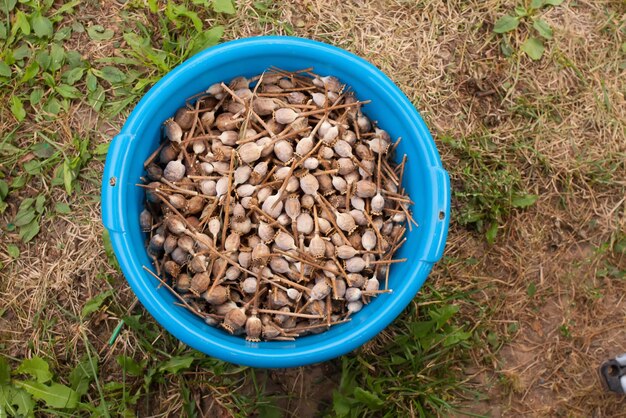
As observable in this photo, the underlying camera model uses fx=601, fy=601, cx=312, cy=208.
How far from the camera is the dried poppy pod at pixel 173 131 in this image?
1412mm

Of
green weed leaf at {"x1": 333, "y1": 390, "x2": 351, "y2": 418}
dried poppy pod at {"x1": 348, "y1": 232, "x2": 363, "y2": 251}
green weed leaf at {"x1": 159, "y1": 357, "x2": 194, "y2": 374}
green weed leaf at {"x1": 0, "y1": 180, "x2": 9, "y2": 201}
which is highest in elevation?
dried poppy pod at {"x1": 348, "y1": 232, "x2": 363, "y2": 251}

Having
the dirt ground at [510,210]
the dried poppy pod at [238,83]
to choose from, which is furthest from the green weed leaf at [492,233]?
the dried poppy pod at [238,83]

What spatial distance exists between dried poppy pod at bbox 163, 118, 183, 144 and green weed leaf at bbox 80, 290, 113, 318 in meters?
0.46

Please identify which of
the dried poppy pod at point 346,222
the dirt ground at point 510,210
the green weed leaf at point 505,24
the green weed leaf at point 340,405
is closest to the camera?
the dried poppy pod at point 346,222

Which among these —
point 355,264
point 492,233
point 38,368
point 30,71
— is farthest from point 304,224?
point 30,71

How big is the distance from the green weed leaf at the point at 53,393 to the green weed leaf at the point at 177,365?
0.24 m

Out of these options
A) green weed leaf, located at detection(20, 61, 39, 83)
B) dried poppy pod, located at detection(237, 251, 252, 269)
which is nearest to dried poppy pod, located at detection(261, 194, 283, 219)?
dried poppy pod, located at detection(237, 251, 252, 269)

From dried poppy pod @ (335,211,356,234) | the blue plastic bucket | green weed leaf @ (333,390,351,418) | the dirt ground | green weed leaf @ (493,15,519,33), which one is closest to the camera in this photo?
the blue plastic bucket

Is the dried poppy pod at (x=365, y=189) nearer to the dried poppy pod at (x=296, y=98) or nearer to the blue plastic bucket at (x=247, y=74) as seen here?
the blue plastic bucket at (x=247, y=74)

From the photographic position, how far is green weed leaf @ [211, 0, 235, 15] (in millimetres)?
1646

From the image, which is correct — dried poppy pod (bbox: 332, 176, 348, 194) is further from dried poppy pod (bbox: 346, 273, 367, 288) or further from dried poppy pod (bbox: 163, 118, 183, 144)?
dried poppy pod (bbox: 163, 118, 183, 144)

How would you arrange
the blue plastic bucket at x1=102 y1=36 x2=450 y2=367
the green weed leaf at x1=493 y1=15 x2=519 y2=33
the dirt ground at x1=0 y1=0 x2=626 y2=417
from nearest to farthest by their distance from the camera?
the blue plastic bucket at x1=102 y1=36 x2=450 y2=367, the dirt ground at x1=0 y1=0 x2=626 y2=417, the green weed leaf at x1=493 y1=15 x2=519 y2=33

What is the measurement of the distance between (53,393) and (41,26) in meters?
0.99

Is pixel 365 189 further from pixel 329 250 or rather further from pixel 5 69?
pixel 5 69
